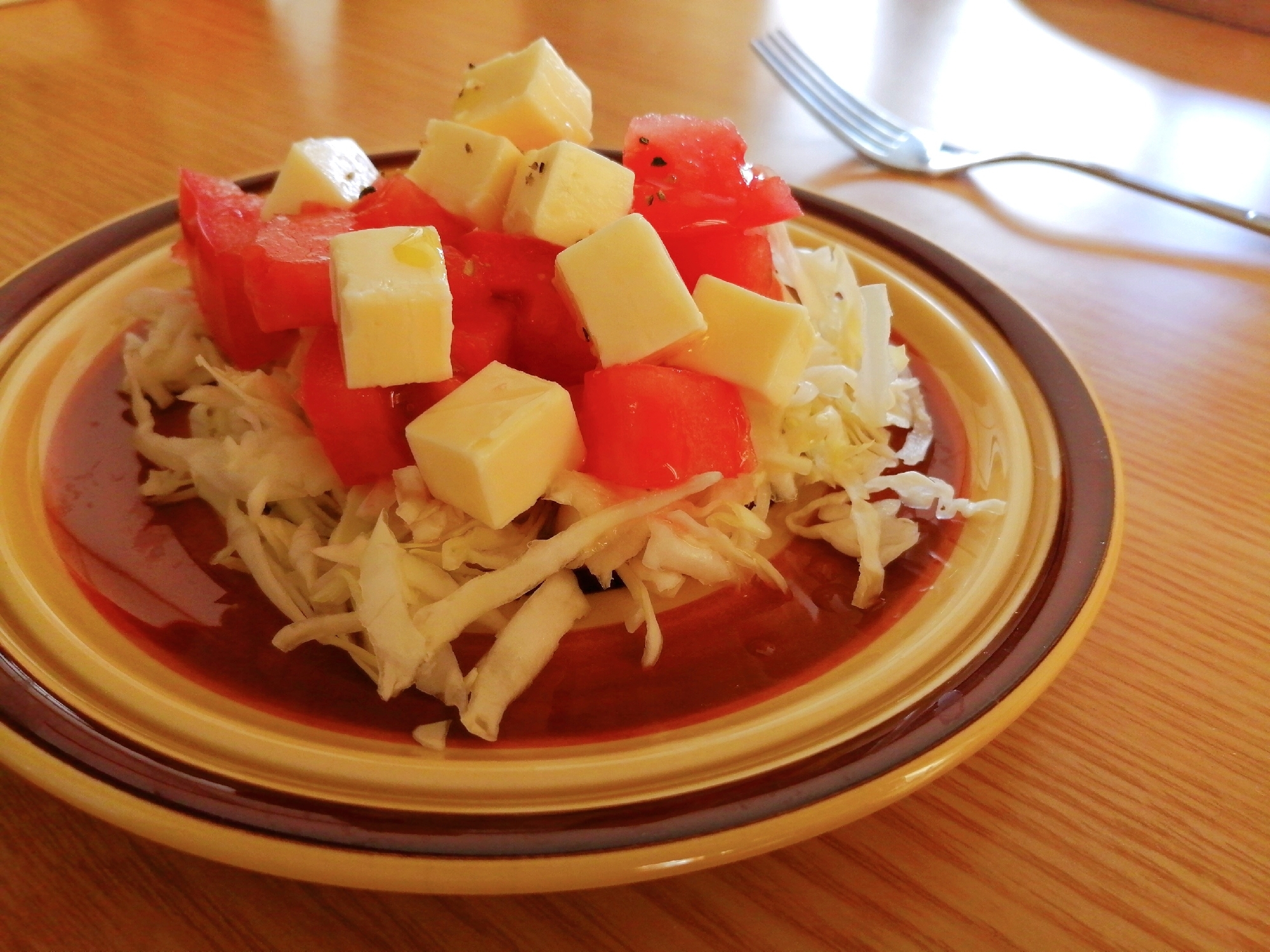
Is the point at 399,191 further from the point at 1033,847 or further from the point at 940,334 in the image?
the point at 1033,847

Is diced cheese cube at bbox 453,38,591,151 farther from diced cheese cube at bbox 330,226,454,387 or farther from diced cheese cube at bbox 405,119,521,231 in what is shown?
diced cheese cube at bbox 330,226,454,387

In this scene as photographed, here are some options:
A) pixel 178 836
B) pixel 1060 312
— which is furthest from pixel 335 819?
pixel 1060 312

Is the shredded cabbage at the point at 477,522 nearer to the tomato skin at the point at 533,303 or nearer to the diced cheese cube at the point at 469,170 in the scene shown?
the tomato skin at the point at 533,303

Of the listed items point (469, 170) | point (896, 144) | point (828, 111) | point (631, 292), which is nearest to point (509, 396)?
point (631, 292)

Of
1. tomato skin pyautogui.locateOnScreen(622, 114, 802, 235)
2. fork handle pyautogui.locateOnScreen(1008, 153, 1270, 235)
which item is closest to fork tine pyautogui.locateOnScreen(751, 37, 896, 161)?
fork handle pyautogui.locateOnScreen(1008, 153, 1270, 235)

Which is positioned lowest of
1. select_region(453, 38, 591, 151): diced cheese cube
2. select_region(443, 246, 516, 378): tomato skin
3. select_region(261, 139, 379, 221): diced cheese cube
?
select_region(443, 246, 516, 378): tomato skin

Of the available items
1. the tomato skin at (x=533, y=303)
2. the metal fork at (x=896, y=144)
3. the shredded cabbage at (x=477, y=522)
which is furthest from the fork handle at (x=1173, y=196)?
the tomato skin at (x=533, y=303)
